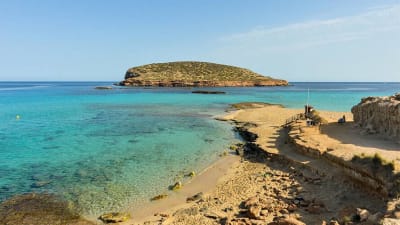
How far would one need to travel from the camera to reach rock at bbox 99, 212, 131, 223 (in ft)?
39.8

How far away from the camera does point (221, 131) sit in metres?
30.2

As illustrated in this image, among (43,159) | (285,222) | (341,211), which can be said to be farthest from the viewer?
(43,159)

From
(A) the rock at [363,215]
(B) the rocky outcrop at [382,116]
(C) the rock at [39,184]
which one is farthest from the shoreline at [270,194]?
(C) the rock at [39,184]

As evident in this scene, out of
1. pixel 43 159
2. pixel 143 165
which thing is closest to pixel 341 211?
pixel 143 165

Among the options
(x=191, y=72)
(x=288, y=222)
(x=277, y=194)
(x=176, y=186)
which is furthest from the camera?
(x=191, y=72)

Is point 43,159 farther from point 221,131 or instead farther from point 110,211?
point 221,131

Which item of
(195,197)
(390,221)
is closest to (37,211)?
(195,197)

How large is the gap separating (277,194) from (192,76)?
117 meters

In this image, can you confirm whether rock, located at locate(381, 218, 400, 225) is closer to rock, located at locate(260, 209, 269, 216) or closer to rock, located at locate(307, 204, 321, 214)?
rock, located at locate(307, 204, 321, 214)

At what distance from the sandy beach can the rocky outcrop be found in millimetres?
1120

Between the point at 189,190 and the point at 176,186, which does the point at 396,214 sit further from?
the point at 176,186

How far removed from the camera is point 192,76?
426ft

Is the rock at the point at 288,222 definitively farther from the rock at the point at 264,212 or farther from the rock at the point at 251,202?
the rock at the point at 251,202

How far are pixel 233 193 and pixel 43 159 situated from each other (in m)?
13.4
